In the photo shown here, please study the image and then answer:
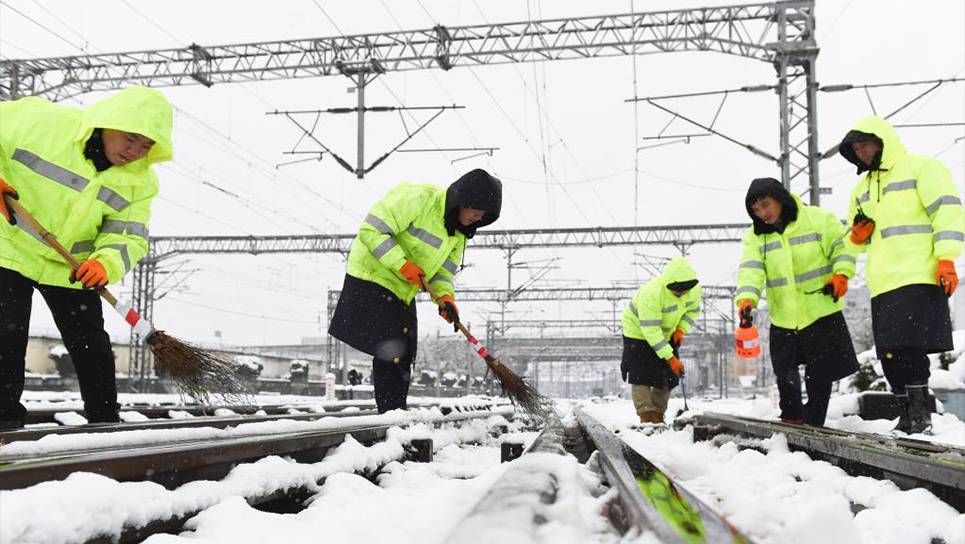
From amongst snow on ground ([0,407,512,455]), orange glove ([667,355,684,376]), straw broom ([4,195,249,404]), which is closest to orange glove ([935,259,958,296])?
snow on ground ([0,407,512,455])

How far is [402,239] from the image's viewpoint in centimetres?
506

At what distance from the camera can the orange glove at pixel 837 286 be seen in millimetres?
5156

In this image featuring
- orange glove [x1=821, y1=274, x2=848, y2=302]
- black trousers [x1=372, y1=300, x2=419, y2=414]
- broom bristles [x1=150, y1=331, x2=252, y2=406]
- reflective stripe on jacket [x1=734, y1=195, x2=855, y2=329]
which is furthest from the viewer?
reflective stripe on jacket [x1=734, y1=195, x2=855, y2=329]

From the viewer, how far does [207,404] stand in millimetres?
4352

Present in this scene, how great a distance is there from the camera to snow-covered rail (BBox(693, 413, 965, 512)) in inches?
79.7

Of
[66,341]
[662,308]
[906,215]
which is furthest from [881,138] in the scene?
[66,341]

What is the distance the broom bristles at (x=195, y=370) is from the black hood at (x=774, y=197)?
3.76m

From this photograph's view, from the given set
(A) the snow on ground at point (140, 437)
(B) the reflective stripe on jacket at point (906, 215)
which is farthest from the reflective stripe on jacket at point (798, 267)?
(A) the snow on ground at point (140, 437)

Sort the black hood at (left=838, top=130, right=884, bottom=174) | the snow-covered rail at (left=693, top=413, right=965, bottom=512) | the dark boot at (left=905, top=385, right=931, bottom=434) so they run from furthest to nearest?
the black hood at (left=838, top=130, right=884, bottom=174) < the dark boot at (left=905, top=385, right=931, bottom=434) < the snow-covered rail at (left=693, top=413, right=965, bottom=512)

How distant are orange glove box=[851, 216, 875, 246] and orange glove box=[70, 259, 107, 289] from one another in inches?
176

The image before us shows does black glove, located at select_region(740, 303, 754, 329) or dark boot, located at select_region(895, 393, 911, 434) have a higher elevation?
black glove, located at select_region(740, 303, 754, 329)

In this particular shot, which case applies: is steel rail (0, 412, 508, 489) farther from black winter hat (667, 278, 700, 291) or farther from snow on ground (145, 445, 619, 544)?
Answer: black winter hat (667, 278, 700, 291)

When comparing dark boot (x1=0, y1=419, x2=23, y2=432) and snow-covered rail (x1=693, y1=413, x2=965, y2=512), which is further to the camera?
dark boot (x1=0, y1=419, x2=23, y2=432)

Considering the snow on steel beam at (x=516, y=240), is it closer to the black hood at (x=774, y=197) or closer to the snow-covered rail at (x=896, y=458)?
the black hood at (x=774, y=197)
